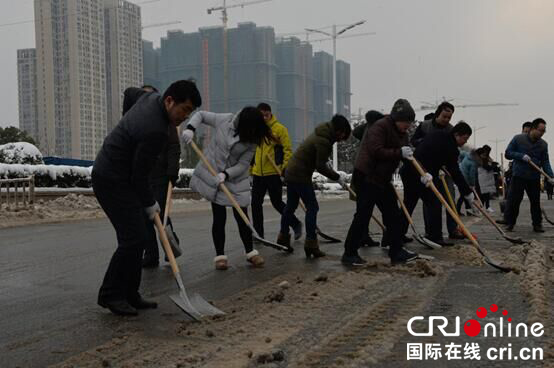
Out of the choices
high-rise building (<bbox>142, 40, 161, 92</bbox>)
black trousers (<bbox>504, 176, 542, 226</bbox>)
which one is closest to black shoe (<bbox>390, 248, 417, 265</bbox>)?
black trousers (<bbox>504, 176, 542, 226</bbox>)

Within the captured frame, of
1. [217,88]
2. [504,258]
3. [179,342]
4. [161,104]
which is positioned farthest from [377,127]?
[217,88]

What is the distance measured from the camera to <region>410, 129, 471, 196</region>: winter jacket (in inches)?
321

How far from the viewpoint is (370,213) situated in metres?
6.73

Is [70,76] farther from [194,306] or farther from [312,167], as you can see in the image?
[194,306]

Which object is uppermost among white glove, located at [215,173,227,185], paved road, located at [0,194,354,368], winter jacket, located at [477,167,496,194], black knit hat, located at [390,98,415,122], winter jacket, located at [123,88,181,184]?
black knit hat, located at [390,98,415,122]

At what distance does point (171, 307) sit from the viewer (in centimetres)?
482

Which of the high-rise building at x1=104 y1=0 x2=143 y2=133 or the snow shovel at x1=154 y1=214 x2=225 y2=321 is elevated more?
the high-rise building at x1=104 y1=0 x2=143 y2=133

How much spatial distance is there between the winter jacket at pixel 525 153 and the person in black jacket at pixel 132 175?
7.24 m

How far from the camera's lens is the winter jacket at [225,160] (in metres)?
6.47

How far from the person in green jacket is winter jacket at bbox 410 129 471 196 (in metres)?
1.33

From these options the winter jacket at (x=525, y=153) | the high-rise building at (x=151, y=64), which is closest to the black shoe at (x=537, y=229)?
the winter jacket at (x=525, y=153)

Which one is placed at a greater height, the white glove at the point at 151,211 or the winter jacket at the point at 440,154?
the winter jacket at the point at 440,154

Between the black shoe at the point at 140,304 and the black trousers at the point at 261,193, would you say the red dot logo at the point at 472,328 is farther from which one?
the black trousers at the point at 261,193

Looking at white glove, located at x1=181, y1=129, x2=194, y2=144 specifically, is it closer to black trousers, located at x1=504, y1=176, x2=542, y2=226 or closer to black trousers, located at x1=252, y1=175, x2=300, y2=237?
black trousers, located at x1=252, y1=175, x2=300, y2=237
